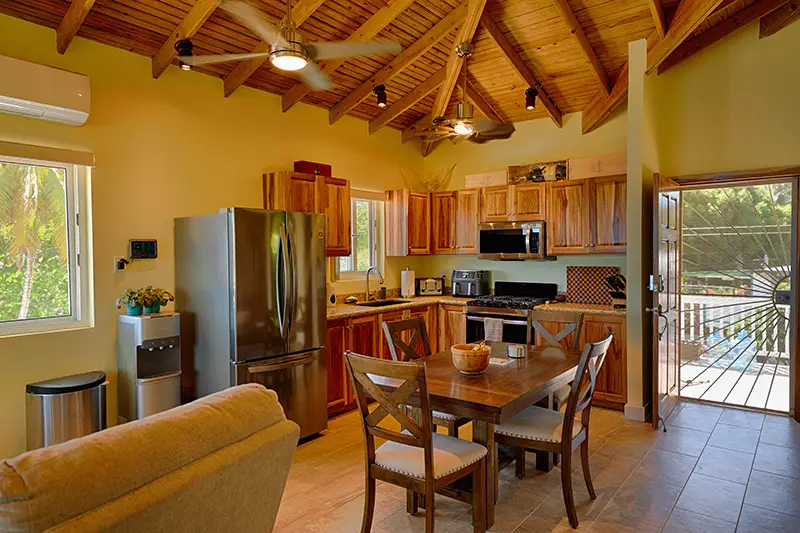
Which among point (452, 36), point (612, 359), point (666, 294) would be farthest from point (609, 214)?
point (452, 36)

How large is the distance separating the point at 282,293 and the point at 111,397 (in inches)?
56.1

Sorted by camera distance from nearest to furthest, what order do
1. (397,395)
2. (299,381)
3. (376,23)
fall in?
(397,395) < (299,381) < (376,23)

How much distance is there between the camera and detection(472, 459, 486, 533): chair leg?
2.50 meters

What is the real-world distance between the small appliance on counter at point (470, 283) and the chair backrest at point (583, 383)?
125 inches

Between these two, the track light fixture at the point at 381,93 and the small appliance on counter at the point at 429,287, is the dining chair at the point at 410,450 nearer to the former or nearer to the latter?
the track light fixture at the point at 381,93

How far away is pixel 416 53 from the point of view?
15.3 feet

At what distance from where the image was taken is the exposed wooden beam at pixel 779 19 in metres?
4.25

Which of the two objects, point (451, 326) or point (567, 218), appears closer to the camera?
point (567, 218)

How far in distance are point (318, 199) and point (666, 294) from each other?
318 cm

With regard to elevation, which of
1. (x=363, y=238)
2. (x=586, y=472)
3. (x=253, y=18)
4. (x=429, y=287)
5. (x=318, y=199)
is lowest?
(x=586, y=472)

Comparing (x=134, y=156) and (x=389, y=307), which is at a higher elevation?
(x=134, y=156)

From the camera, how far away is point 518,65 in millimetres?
4828

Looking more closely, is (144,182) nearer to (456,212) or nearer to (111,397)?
(111,397)

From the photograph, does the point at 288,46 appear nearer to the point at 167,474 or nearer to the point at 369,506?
the point at 167,474
